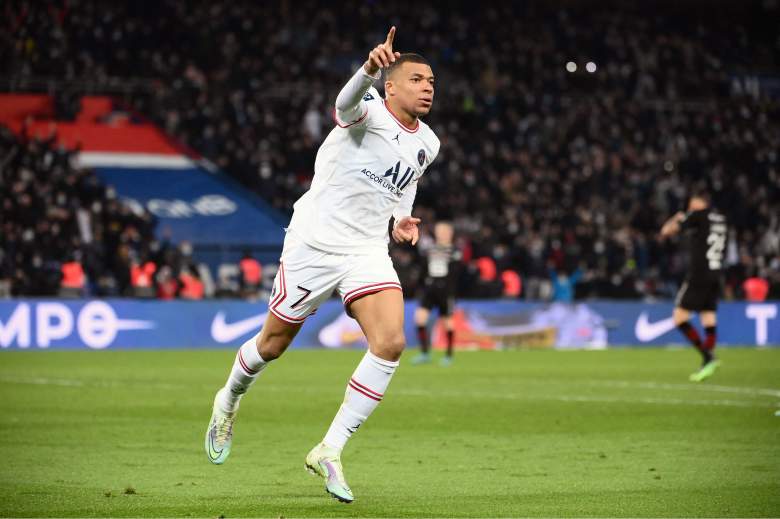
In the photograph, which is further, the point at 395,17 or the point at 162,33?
the point at 395,17

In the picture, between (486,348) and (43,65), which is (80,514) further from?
(43,65)

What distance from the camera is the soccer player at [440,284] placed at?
64.6ft

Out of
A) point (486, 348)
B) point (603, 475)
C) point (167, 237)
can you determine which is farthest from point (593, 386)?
point (167, 237)

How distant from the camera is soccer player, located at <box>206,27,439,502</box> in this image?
6922 millimetres

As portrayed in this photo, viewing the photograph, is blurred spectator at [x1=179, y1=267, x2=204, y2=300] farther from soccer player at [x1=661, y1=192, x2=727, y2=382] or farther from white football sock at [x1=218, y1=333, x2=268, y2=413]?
white football sock at [x1=218, y1=333, x2=268, y2=413]

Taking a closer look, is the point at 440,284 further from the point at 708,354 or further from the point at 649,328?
the point at 649,328

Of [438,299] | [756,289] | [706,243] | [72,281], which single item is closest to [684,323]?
[706,243]

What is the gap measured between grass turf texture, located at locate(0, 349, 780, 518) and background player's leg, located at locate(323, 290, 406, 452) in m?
0.47

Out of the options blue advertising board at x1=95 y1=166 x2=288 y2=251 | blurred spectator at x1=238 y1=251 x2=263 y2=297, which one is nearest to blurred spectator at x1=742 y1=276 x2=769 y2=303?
blue advertising board at x1=95 y1=166 x2=288 y2=251

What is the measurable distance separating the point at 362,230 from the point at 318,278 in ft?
1.25

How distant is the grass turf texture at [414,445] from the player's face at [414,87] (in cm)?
221

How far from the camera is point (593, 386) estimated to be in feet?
49.2

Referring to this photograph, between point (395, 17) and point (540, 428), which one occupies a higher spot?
point (395, 17)

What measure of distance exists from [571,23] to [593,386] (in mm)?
28696
